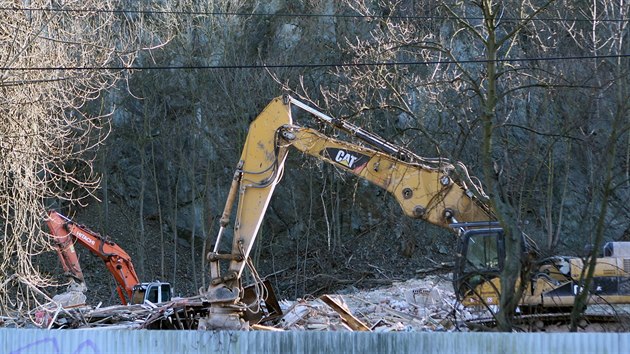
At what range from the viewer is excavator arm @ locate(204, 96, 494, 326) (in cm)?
1498

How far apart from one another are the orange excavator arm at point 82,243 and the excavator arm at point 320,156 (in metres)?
6.93

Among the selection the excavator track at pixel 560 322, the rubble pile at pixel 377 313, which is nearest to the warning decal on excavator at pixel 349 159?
the rubble pile at pixel 377 313

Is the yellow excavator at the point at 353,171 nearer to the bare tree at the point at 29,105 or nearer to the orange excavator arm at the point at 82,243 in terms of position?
the bare tree at the point at 29,105

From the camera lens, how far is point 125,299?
23.1 meters

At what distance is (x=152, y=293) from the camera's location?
2117 centimetres

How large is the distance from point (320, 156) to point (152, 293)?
7293 millimetres

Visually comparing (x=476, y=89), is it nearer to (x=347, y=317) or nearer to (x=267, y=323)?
(x=347, y=317)

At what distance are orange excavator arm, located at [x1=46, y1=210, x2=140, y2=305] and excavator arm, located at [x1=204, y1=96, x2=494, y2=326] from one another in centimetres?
693

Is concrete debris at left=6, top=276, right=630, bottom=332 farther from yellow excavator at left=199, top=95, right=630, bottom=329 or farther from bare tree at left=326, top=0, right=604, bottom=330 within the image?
bare tree at left=326, top=0, right=604, bottom=330

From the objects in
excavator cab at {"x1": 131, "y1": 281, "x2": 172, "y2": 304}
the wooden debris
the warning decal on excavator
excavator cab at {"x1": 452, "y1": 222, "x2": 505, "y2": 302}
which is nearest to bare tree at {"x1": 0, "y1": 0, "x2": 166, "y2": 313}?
excavator cab at {"x1": 131, "y1": 281, "x2": 172, "y2": 304}

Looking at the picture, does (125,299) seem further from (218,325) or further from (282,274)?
(282,274)

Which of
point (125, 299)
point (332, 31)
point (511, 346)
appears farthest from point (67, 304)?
point (332, 31)

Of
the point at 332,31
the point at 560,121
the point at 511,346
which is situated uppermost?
the point at 332,31

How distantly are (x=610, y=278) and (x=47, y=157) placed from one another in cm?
1127
